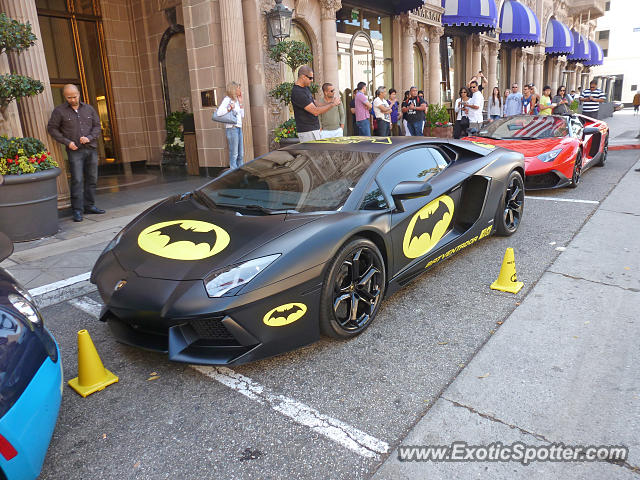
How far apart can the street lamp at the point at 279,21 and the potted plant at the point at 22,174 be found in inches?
209

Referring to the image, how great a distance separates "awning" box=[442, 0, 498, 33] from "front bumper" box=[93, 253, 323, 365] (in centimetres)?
1728

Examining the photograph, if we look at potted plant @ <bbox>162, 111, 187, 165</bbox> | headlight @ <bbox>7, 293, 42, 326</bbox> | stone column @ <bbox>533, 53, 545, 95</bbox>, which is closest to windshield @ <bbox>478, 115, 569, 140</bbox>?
potted plant @ <bbox>162, 111, 187, 165</bbox>

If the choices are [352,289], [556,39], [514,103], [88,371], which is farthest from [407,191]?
[556,39]

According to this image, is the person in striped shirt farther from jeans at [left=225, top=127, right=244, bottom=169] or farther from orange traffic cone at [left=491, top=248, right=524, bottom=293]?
orange traffic cone at [left=491, top=248, right=524, bottom=293]

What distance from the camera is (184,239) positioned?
309 cm

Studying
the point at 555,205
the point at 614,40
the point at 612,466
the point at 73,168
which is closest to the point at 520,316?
the point at 612,466

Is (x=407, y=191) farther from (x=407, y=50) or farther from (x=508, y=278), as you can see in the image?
(x=407, y=50)

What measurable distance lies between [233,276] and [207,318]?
0.27 m

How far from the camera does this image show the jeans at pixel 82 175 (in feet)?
22.2

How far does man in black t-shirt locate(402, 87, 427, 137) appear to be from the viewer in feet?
43.3

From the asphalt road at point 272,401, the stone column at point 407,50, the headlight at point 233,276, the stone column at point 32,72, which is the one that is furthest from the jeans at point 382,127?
the headlight at point 233,276

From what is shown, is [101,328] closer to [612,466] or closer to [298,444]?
[298,444]

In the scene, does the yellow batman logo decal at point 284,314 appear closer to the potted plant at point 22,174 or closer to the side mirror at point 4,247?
the side mirror at point 4,247

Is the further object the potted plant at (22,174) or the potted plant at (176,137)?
the potted plant at (176,137)
